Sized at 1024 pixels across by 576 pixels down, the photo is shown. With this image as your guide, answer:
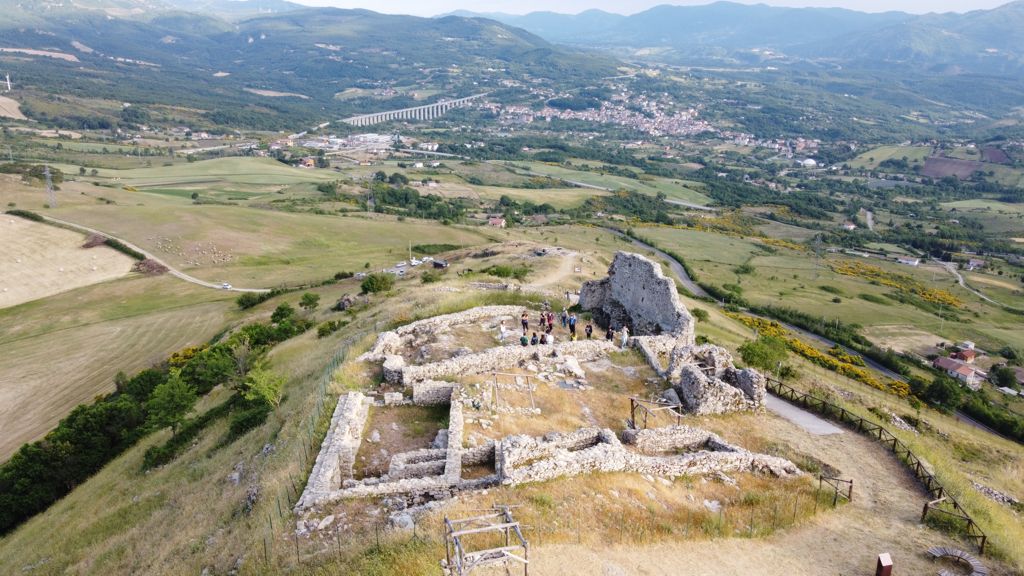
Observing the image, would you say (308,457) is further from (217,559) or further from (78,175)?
(78,175)

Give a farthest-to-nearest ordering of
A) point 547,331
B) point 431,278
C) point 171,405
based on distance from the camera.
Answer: point 431,278 → point 171,405 → point 547,331

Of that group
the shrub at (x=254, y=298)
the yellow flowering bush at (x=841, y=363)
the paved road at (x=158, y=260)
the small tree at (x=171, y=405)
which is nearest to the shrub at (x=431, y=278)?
the shrub at (x=254, y=298)

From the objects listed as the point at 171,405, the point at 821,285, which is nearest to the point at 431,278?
the point at 171,405

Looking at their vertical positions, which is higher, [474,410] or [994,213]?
[474,410]

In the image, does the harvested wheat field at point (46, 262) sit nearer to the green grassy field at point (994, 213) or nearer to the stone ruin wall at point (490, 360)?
the stone ruin wall at point (490, 360)

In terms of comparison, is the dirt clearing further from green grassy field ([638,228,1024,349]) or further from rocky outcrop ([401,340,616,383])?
rocky outcrop ([401,340,616,383])

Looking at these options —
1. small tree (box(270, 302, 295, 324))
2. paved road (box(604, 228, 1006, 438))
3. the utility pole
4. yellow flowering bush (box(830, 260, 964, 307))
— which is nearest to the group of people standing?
small tree (box(270, 302, 295, 324))

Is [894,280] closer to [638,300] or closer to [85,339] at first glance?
[638,300]
